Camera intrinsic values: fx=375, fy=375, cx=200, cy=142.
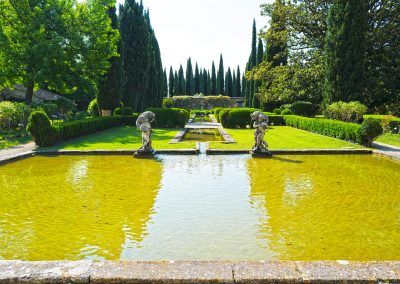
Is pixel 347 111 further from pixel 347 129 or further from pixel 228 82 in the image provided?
pixel 228 82

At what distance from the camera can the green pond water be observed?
4801 millimetres

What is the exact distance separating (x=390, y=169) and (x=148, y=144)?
792 cm

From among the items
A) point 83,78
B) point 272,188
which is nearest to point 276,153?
point 272,188

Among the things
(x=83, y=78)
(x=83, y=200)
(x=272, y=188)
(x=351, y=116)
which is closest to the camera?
(x=83, y=200)

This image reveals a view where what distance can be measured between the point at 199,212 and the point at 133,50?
32410 millimetres

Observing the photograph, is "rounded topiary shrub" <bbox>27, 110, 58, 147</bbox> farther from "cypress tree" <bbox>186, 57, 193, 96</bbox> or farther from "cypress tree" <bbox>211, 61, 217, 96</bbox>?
"cypress tree" <bbox>211, 61, 217, 96</bbox>

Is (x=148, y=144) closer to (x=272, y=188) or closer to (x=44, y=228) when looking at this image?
(x=272, y=188)

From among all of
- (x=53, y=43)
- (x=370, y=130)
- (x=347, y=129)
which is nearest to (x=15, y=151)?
(x=53, y=43)

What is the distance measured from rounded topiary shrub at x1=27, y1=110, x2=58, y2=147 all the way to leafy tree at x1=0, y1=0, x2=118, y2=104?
8781mm

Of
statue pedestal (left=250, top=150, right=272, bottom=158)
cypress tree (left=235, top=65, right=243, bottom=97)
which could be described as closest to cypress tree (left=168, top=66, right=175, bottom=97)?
cypress tree (left=235, top=65, right=243, bottom=97)

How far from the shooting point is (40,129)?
1540 cm

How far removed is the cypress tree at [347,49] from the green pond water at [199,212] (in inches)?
626

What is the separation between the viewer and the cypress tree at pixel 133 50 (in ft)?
120

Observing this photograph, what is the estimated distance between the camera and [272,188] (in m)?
8.31
